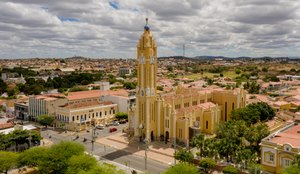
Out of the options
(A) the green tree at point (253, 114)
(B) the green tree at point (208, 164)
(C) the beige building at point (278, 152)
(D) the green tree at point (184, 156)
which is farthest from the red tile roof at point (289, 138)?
(D) the green tree at point (184, 156)

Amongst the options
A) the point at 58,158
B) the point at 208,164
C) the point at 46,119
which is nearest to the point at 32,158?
the point at 58,158

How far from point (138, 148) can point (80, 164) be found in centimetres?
1911

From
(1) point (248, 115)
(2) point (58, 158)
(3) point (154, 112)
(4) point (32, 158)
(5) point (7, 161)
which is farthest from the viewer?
(1) point (248, 115)

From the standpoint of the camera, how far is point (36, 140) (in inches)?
2179

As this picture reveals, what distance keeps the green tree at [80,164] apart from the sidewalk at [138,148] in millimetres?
14412

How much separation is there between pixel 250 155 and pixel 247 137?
714 centimetres

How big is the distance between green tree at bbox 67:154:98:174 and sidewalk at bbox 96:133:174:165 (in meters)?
14.4

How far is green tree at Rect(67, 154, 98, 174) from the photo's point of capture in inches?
1464

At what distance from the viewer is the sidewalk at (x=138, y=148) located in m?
50.4

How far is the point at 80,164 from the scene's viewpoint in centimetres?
3753

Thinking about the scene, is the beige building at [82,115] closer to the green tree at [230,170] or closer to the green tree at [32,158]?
the green tree at [32,158]

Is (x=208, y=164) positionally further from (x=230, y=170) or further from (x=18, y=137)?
(x=18, y=137)

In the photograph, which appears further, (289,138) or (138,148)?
(138,148)

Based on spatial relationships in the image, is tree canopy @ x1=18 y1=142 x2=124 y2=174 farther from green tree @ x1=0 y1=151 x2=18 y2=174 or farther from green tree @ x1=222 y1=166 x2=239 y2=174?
green tree @ x1=222 y1=166 x2=239 y2=174
